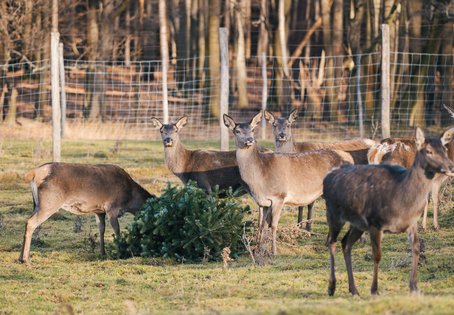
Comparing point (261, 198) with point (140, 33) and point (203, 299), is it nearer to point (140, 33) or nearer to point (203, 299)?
point (203, 299)

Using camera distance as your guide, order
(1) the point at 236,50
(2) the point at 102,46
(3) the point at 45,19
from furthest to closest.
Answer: (1) the point at 236,50, (2) the point at 102,46, (3) the point at 45,19

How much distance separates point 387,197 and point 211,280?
2368 millimetres

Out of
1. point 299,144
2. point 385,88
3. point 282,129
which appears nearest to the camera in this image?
point 282,129

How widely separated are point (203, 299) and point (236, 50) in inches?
1134

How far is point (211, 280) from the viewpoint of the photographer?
34.3 feet

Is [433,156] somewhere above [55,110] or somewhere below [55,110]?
above

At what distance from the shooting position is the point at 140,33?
40.7 meters

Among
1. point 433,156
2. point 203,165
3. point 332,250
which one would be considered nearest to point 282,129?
point 203,165

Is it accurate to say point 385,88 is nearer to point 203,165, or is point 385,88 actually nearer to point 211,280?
point 203,165

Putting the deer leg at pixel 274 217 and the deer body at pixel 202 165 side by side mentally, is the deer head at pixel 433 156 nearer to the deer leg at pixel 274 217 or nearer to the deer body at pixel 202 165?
the deer leg at pixel 274 217

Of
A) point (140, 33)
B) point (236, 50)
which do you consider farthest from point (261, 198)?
point (140, 33)

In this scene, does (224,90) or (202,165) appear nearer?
(202,165)

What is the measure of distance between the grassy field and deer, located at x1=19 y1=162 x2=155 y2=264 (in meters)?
0.41

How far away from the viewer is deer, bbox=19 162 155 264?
40.9 ft
